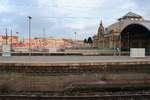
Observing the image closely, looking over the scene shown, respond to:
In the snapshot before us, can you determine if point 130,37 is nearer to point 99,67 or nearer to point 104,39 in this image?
point 104,39

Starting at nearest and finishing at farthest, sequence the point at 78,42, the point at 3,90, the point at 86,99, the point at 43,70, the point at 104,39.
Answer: the point at 86,99
the point at 3,90
the point at 43,70
the point at 104,39
the point at 78,42

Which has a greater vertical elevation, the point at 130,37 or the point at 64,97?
the point at 130,37

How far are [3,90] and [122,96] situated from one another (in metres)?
7.19

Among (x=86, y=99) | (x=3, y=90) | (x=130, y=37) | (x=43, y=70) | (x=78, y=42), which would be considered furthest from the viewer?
(x=78, y=42)

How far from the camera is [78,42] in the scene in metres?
166

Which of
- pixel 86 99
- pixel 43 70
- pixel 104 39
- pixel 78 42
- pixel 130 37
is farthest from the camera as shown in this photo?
pixel 78 42

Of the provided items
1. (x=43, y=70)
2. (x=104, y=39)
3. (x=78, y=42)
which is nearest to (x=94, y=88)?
(x=43, y=70)

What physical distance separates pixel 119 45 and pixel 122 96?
66.3m

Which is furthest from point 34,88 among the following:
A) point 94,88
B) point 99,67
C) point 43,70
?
point 99,67

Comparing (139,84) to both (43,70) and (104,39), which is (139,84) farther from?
(104,39)

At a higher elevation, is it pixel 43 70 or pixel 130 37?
pixel 130 37

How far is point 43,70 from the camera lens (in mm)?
29094

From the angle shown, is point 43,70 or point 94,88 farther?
point 43,70

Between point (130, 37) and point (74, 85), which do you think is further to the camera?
point (130, 37)
